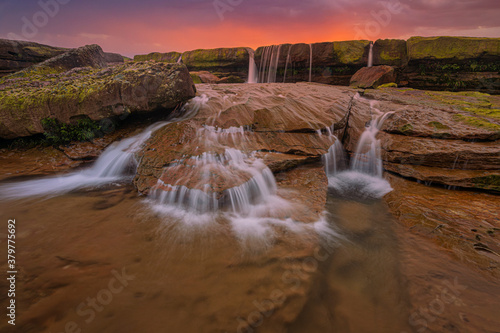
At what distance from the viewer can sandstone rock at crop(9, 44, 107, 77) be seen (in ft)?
23.4

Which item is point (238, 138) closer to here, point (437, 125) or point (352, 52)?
point (437, 125)

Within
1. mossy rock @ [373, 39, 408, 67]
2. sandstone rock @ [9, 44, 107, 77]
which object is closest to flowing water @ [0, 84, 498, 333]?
sandstone rock @ [9, 44, 107, 77]

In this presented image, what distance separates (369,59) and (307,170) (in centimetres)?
1461

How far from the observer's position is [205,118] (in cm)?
604

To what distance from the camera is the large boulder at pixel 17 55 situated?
9.97 meters

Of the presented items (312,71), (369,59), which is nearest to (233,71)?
(312,71)

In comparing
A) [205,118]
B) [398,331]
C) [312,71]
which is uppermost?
[312,71]

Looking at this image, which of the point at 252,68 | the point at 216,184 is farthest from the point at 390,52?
the point at 216,184

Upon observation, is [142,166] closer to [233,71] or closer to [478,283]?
[478,283]

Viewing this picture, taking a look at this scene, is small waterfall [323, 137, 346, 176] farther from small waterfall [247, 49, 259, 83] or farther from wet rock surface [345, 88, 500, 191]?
small waterfall [247, 49, 259, 83]

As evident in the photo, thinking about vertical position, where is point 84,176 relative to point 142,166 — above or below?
below

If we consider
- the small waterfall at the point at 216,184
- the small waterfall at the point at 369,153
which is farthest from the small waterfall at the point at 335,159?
the small waterfall at the point at 216,184

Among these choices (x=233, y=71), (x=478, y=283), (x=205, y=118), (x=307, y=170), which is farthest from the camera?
(x=233, y=71)

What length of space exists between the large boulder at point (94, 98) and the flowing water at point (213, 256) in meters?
1.91
